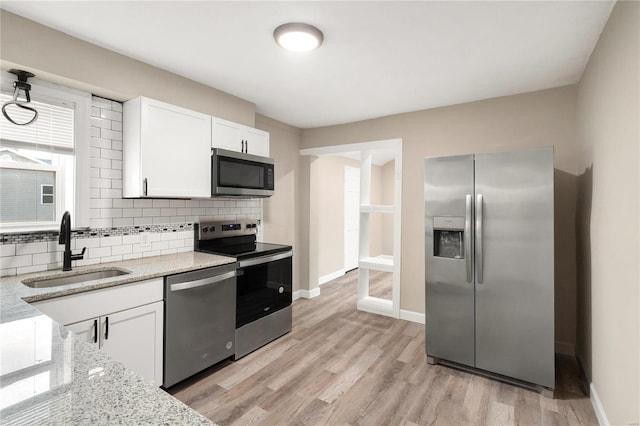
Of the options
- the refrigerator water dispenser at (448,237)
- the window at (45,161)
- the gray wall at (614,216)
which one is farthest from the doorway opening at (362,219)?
the window at (45,161)

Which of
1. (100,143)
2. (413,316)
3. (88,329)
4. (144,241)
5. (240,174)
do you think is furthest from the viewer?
(413,316)

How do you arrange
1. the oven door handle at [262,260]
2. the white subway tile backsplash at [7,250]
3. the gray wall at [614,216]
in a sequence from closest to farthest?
the gray wall at [614,216] → the white subway tile backsplash at [7,250] → the oven door handle at [262,260]

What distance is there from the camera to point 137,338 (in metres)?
2.13

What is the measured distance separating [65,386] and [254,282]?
7.28ft

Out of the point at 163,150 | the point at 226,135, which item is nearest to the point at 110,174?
the point at 163,150

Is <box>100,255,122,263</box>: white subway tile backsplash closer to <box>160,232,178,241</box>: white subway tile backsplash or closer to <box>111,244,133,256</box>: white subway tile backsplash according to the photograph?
<box>111,244,133,256</box>: white subway tile backsplash

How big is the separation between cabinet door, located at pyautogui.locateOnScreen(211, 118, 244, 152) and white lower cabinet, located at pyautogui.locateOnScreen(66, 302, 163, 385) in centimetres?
152

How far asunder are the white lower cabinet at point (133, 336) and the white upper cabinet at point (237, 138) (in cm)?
155

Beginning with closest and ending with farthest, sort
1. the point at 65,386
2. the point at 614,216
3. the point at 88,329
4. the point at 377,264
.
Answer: the point at 65,386 → the point at 614,216 → the point at 88,329 → the point at 377,264

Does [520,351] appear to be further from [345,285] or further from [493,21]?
[345,285]

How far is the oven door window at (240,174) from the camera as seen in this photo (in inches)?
116

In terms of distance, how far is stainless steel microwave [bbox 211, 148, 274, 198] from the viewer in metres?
2.92

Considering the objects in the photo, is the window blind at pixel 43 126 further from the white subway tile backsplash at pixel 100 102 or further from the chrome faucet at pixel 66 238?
the chrome faucet at pixel 66 238

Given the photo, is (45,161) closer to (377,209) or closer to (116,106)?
(116,106)
